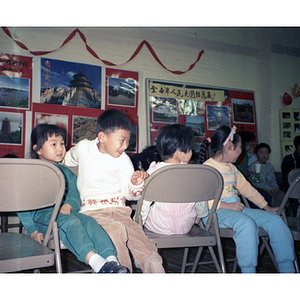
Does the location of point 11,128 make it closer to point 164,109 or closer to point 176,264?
point 164,109

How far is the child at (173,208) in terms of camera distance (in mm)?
1402

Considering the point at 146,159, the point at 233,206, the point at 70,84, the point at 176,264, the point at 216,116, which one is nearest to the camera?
the point at 233,206

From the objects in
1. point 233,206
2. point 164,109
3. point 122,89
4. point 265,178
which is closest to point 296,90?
point 265,178

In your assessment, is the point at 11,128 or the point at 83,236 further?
the point at 11,128

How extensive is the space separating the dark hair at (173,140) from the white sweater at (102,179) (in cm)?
23

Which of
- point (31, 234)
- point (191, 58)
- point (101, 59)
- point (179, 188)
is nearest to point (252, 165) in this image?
point (191, 58)

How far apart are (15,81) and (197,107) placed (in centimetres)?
236

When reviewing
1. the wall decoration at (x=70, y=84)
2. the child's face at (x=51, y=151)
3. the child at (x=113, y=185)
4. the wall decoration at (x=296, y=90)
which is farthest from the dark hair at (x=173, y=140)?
the wall decoration at (x=296, y=90)

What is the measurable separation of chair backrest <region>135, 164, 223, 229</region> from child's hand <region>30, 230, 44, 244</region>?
447mm

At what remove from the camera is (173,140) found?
1.54 m

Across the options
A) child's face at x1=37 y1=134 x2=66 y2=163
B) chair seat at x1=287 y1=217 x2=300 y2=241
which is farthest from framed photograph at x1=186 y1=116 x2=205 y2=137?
child's face at x1=37 y1=134 x2=66 y2=163

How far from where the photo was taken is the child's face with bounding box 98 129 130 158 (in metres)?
1.46

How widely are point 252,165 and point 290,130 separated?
132 centimetres

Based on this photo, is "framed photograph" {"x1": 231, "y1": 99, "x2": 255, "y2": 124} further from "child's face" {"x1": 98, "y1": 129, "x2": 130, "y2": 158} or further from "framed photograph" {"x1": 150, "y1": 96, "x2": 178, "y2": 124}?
"child's face" {"x1": 98, "y1": 129, "x2": 130, "y2": 158}
